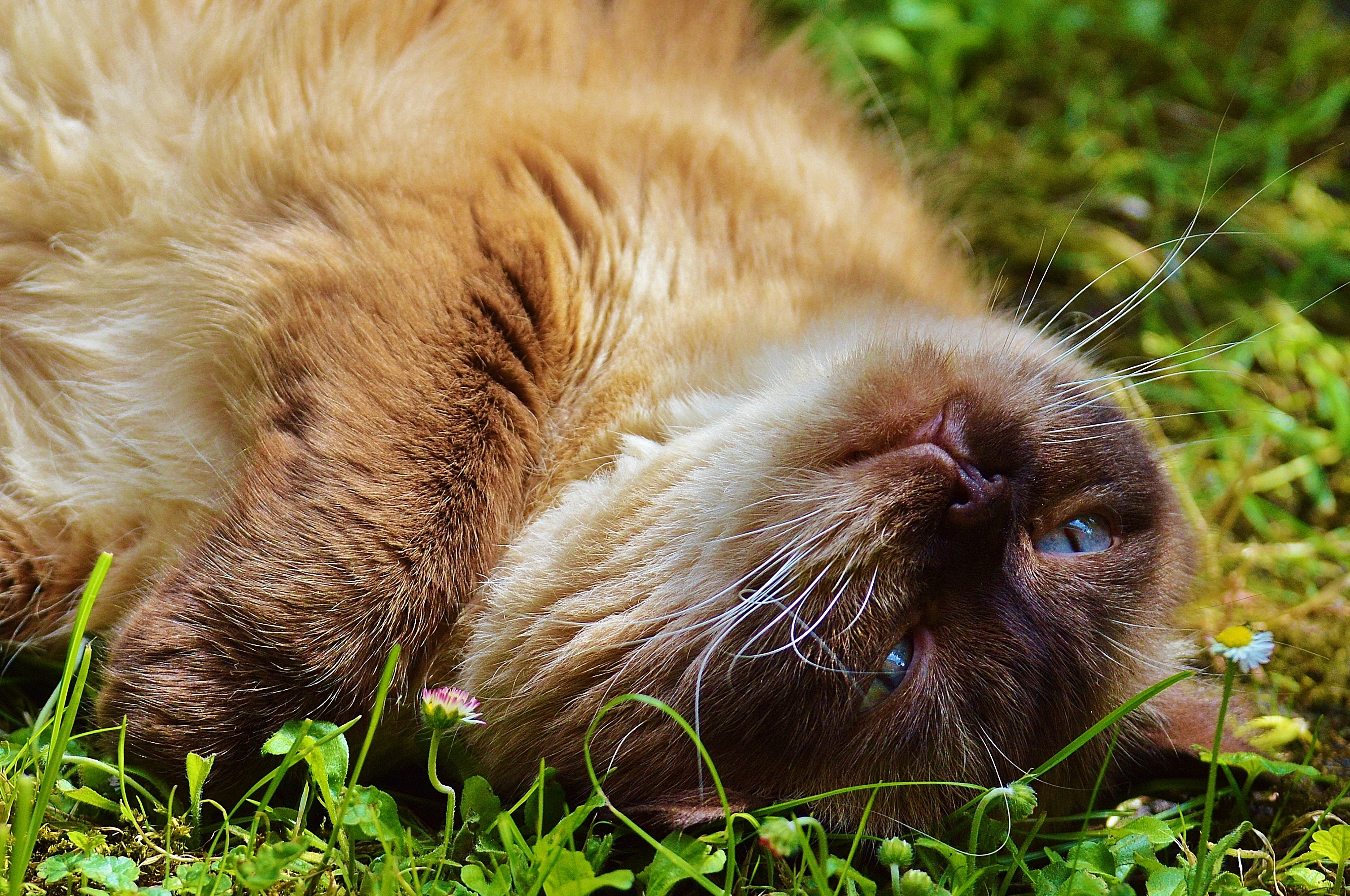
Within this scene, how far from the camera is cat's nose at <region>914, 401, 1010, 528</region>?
6.78 feet

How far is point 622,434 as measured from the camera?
2.49 metres

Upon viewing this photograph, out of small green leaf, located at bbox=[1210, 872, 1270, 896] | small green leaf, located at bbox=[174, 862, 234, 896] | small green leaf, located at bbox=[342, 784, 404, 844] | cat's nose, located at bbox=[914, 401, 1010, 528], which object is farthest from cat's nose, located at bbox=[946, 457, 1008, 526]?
small green leaf, located at bbox=[174, 862, 234, 896]

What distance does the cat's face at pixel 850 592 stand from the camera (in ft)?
6.86

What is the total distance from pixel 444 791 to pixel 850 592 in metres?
0.79

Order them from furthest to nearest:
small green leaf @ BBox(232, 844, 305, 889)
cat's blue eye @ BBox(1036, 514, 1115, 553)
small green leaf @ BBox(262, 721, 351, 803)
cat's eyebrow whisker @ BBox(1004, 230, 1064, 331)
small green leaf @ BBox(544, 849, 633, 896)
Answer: cat's eyebrow whisker @ BBox(1004, 230, 1064, 331) → cat's blue eye @ BBox(1036, 514, 1115, 553) → small green leaf @ BBox(262, 721, 351, 803) → small green leaf @ BBox(544, 849, 633, 896) → small green leaf @ BBox(232, 844, 305, 889)

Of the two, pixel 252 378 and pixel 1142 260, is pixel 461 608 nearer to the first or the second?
pixel 252 378

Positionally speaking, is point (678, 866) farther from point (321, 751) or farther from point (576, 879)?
point (321, 751)

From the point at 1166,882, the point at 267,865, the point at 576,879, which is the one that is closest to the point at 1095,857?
the point at 1166,882

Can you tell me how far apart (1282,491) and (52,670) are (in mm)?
3377

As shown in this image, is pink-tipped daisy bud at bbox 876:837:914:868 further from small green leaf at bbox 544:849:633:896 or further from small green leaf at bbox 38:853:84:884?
small green leaf at bbox 38:853:84:884

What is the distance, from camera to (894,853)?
77.0 inches

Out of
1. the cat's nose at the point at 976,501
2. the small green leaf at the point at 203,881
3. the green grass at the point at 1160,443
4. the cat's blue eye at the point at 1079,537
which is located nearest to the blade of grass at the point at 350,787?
the green grass at the point at 1160,443

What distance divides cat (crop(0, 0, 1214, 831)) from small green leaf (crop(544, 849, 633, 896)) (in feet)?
0.74

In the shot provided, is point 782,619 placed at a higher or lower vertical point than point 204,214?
lower
